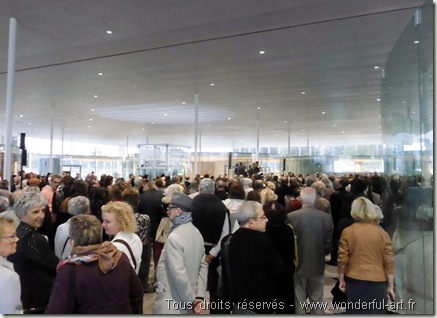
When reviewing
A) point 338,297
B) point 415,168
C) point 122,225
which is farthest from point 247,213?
point 415,168

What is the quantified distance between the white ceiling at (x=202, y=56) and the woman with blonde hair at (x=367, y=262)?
16.9ft

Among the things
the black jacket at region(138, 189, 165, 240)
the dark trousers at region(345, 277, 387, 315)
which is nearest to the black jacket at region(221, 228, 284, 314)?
the dark trousers at region(345, 277, 387, 315)

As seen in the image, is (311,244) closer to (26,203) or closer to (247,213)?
(247,213)

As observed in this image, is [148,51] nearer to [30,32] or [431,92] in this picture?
[30,32]

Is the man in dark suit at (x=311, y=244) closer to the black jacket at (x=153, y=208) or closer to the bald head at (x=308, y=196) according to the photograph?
the bald head at (x=308, y=196)

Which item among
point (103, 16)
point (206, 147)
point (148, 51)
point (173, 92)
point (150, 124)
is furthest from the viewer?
point (206, 147)

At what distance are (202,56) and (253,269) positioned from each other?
8.89m

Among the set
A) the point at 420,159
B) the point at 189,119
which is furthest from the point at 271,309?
the point at 189,119

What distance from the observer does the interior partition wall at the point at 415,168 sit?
351 cm

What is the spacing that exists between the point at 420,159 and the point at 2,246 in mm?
3817

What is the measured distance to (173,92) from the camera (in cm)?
1548

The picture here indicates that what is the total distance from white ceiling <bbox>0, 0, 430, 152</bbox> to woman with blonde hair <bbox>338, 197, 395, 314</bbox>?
5149 millimetres

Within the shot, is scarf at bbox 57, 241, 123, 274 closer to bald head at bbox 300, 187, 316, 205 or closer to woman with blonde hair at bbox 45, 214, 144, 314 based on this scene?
woman with blonde hair at bbox 45, 214, 144, 314

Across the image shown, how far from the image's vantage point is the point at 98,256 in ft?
6.50
